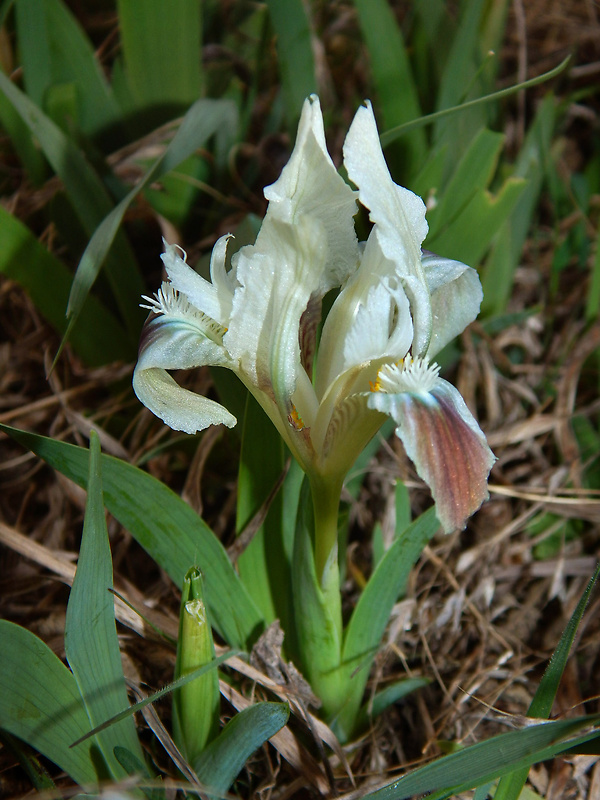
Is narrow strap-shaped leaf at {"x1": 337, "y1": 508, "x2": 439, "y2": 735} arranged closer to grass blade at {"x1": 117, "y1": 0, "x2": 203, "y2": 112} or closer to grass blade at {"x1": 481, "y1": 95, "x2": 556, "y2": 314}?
grass blade at {"x1": 481, "y1": 95, "x2": 556, "y2": 314}

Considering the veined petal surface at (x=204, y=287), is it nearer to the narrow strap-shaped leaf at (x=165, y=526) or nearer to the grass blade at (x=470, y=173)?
the narrow strap-shaped leaf at (x=165, y=526)

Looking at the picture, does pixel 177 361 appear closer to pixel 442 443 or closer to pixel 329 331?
pixel 329 331

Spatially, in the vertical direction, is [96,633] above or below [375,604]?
above

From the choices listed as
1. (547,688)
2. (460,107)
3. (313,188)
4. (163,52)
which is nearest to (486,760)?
(547,688)

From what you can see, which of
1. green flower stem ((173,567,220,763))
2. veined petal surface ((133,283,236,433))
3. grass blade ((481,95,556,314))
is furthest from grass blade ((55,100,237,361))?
grass blade ((481,95,556,314))

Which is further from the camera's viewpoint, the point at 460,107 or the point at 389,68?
the point at 389,68

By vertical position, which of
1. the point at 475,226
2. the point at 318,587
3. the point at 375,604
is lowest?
the point at 375,604
